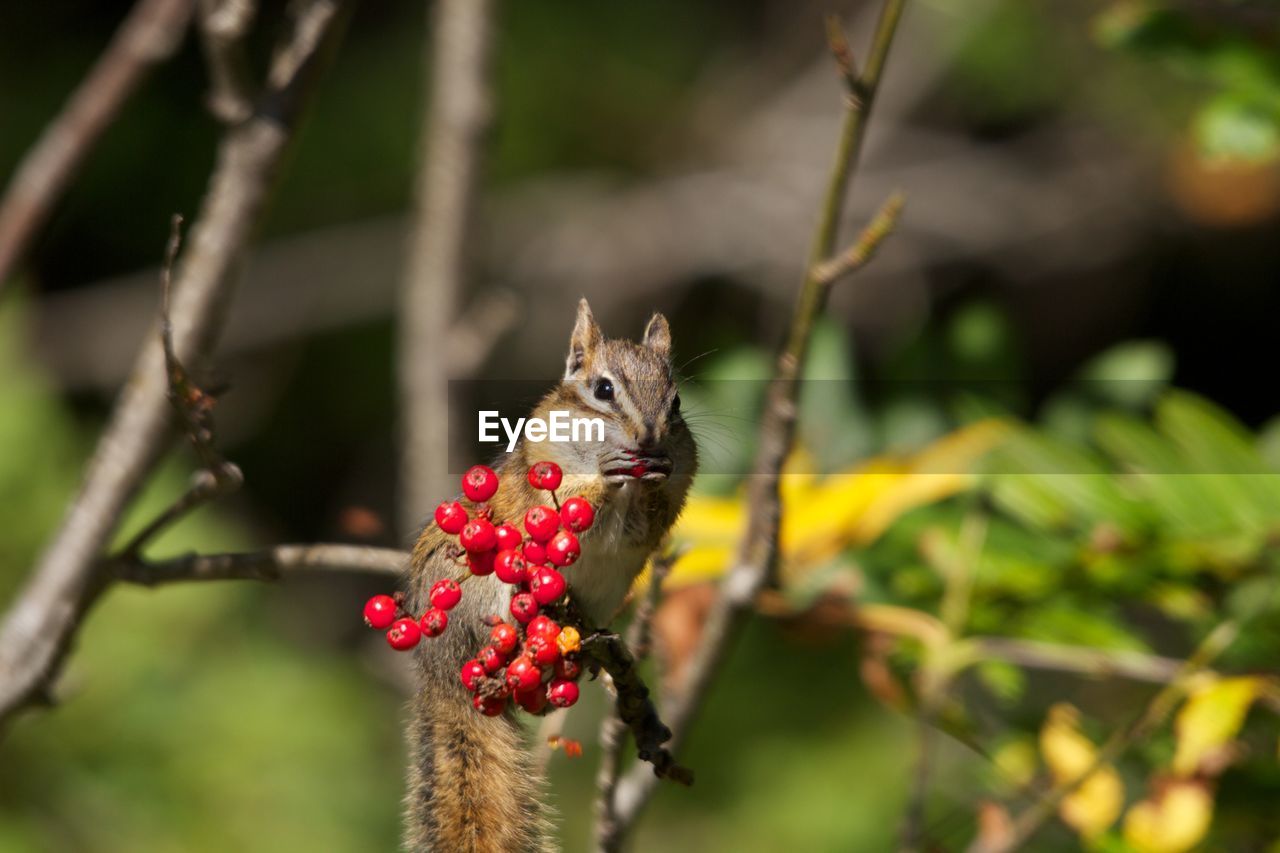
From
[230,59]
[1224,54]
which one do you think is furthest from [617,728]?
[1224,54]

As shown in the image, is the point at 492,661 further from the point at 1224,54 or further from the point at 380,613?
the point at 1224,54

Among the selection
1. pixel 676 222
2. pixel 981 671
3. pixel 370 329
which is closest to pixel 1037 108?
pixel 676 222

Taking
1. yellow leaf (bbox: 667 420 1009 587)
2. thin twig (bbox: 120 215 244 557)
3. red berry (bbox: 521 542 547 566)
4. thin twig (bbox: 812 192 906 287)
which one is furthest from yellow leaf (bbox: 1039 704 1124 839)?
thin twig (bbox: 120 215 244 557)

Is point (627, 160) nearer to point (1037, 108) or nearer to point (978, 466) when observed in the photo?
point (1037, 108)

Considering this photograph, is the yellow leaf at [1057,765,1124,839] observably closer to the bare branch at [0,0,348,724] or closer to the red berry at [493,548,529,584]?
the red berry at [493,548,529,584]

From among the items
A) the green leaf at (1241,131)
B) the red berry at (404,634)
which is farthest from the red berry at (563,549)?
the green leaf at (1241,131)

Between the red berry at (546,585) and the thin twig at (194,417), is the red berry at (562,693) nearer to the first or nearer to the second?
the red berry at (546,585)
